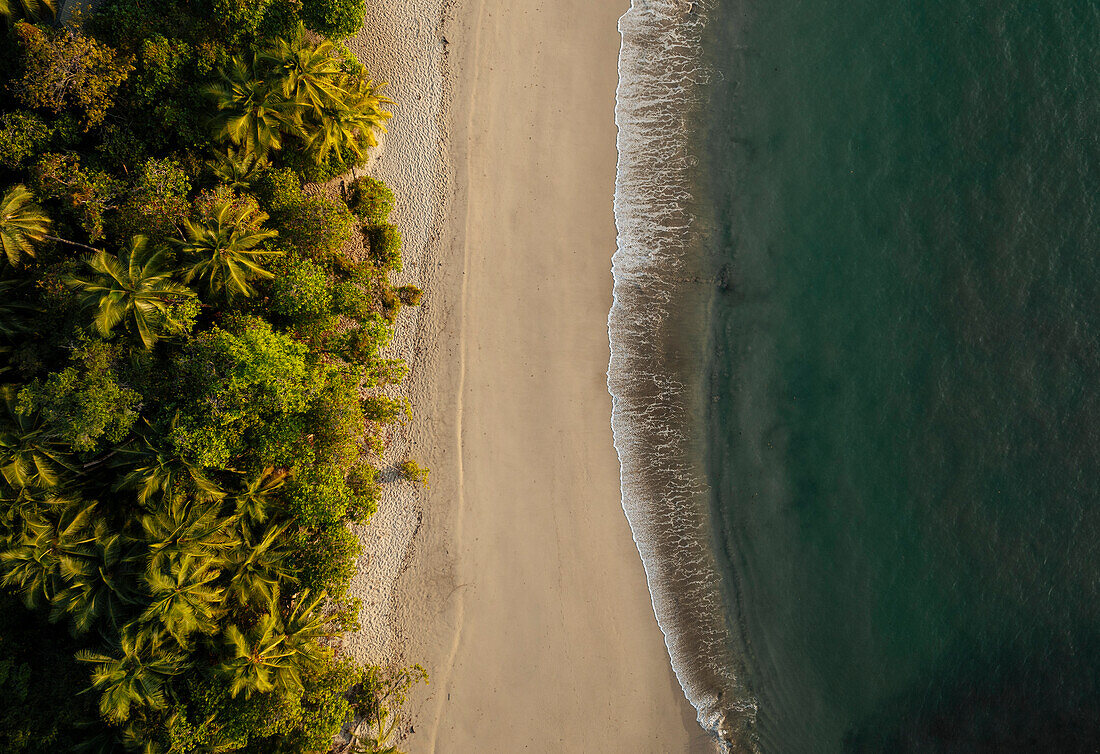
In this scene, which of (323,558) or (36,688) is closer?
(36,688)

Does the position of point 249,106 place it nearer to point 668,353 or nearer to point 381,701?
point 668,353

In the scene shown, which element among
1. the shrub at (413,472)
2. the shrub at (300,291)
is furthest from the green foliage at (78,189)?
the shrub at (413,472)

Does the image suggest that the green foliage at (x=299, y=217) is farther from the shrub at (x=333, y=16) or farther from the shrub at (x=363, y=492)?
the shrub at (x=363, y=492)

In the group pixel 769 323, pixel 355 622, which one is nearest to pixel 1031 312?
pixel 769 323

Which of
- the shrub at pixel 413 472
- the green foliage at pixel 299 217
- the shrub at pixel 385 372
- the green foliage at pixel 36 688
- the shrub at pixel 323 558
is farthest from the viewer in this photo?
the shrub at pixel 413 472

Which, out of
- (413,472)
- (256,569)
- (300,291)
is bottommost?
(256,569)

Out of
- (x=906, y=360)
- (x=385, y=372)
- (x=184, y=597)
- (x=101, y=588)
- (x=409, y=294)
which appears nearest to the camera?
(x=184, y=597)

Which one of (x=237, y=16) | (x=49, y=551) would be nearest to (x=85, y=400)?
(x=49, y=551)
